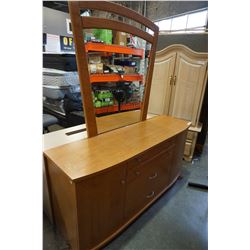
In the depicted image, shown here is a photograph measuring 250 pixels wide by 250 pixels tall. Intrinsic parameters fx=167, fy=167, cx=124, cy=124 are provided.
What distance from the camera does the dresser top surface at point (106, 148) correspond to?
0.98m

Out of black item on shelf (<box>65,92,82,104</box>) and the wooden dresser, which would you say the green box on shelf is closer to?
black item on shelf (<box>65,92,82,104</box>)

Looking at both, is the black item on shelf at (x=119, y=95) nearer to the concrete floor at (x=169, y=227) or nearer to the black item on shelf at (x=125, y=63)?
the black item on shelf at (x=125, y=63)

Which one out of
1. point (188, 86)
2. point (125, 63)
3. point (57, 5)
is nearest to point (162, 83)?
point (188, 86)

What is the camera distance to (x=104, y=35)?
176 cm

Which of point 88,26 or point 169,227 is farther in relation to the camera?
point 169,227

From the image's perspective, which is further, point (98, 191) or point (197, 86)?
point (197, 86)

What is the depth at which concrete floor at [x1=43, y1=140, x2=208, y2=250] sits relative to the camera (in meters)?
1.31

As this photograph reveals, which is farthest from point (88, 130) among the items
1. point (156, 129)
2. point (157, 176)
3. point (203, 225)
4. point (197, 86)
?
point (197, 86)

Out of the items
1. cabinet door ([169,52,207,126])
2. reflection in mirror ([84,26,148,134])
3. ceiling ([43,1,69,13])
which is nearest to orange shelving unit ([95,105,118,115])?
reflection in mirror ([84,26,148,134])

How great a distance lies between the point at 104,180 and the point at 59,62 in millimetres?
2198

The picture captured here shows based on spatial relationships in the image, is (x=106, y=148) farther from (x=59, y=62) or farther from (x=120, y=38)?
→ (x=59, y=62)
